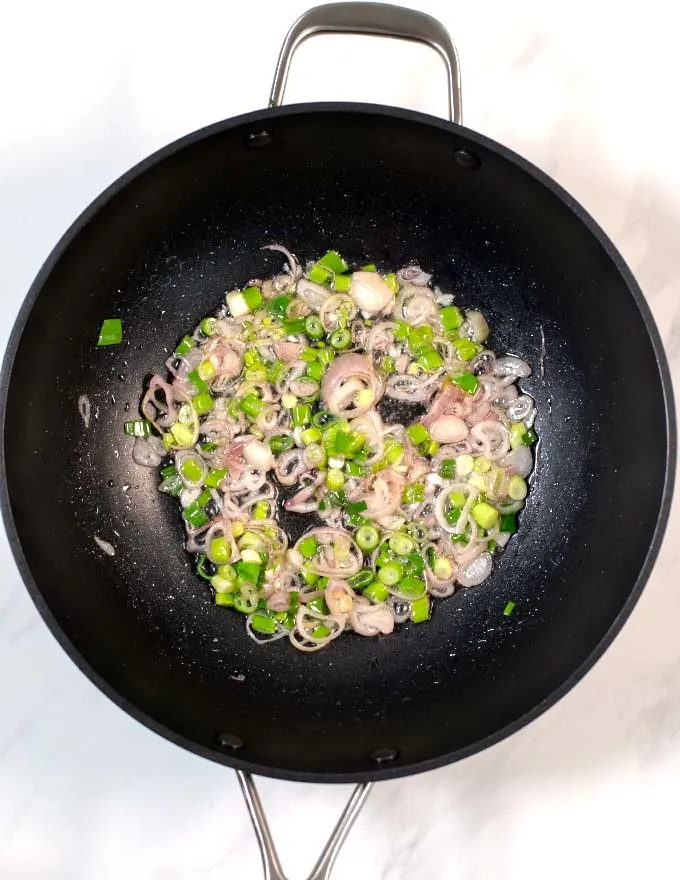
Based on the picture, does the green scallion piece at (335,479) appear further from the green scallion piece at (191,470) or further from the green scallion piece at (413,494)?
the green scallion piece at (191,470)

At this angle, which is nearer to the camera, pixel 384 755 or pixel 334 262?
pixel 384 755

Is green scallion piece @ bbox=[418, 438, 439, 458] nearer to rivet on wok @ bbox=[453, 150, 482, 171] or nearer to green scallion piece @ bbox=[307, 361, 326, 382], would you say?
green scallion piece @ bbox=[307, 361, 326, 382]

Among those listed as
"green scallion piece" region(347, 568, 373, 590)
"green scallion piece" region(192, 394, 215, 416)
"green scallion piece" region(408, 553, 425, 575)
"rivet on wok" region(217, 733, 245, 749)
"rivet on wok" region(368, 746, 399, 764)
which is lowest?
"rivet on wok" region(368, 746, 399, 764)

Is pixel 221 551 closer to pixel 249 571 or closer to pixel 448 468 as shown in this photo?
pixel 249 571

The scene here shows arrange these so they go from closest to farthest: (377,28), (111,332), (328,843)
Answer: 1. (328,843)
2. (377,28)
3. (111,332)

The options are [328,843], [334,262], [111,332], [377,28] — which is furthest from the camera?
[334,262]

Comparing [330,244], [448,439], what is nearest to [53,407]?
[330,244]

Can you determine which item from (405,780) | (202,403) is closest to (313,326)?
(202,403)

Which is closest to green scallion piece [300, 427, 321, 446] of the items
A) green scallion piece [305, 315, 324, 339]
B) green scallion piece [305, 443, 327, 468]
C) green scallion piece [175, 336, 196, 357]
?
green scallion piece [305, 443, 327, 468]
